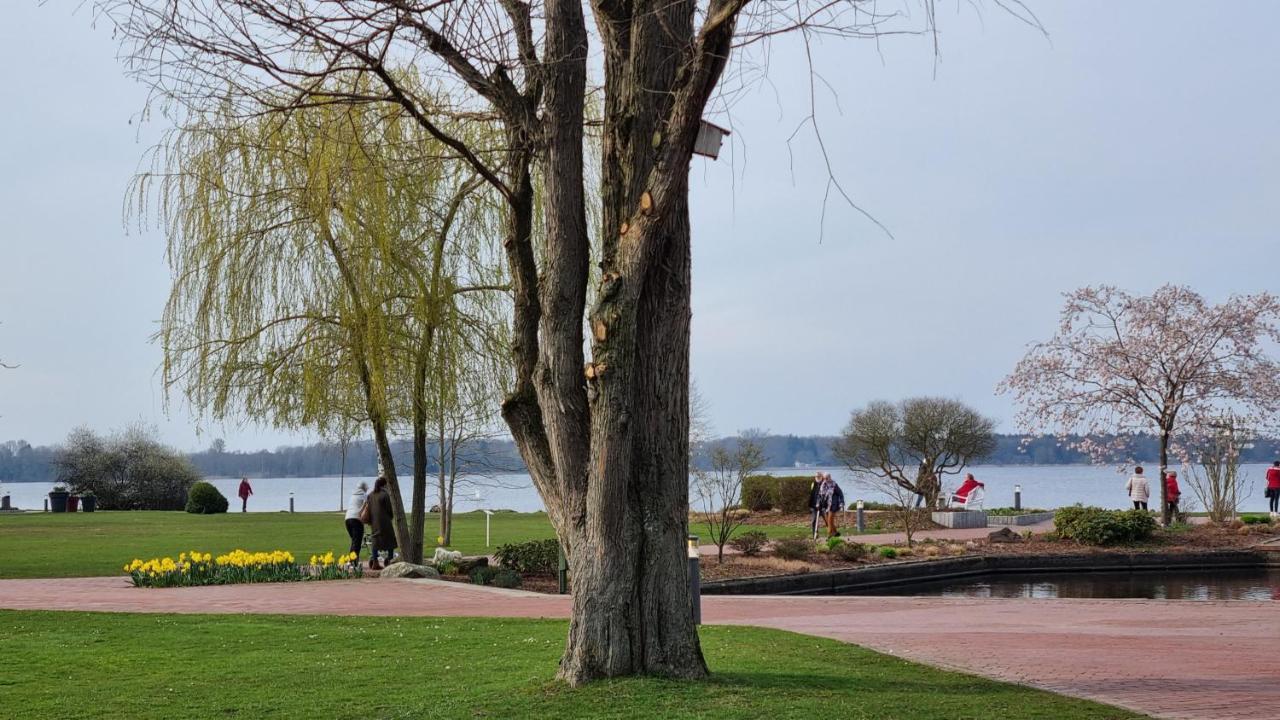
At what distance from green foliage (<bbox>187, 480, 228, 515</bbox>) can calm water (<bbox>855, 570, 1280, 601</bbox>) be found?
93.4 feet

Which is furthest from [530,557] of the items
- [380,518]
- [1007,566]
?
[1007,566]

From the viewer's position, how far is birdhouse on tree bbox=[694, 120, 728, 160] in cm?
756

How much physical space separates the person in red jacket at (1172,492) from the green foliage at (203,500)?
30278 mm

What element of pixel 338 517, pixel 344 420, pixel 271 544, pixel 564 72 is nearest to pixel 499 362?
pixel 344 420

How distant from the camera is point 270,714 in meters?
7.75

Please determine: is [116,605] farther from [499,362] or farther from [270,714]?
[270,714]

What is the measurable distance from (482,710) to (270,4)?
466 cm

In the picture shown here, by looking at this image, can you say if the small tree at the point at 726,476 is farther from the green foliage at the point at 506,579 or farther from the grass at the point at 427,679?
the grass at the point at 427,679

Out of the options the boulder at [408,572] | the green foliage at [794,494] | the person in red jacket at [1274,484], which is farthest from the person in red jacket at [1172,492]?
the boulder at [408,572]

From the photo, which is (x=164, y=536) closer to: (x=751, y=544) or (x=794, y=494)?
(x=751, y=544)

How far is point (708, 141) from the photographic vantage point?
759 cm

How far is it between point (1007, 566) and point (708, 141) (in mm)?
17965

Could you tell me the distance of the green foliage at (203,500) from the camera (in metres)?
41.8

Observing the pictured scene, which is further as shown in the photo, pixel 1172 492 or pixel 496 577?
pixel 1172 492
